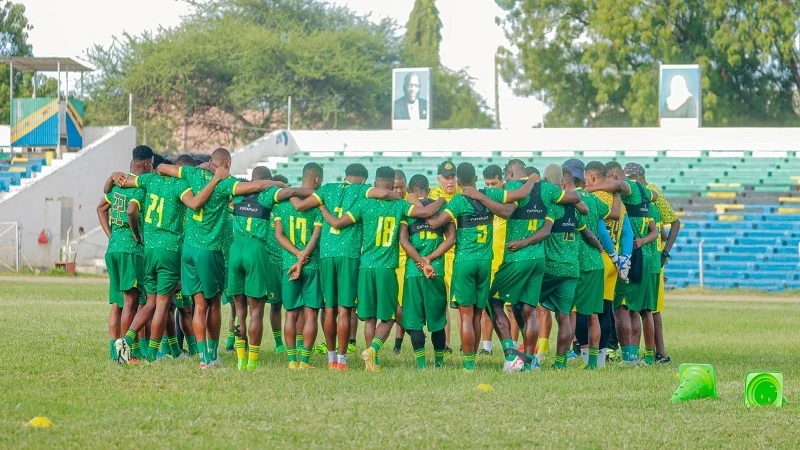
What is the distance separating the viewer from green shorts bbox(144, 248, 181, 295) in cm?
1301

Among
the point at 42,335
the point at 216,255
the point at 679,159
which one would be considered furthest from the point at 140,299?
the point at 679,159

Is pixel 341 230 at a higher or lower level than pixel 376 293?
higher

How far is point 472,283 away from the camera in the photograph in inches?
510

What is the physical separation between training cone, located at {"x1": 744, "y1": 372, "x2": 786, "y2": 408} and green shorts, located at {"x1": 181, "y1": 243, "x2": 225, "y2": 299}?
201 inches

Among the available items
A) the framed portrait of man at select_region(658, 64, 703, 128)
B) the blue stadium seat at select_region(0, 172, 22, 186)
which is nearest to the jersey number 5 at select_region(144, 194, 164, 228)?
the blue stadium seat at select_region(0, 172, 22, 186)

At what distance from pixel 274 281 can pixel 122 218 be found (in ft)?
5.34

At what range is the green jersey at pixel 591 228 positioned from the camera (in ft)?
45.2

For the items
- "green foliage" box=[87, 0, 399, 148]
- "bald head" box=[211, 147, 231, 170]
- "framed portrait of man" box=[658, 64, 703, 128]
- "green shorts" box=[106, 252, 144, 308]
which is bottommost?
"green shorts" box=[106, 252, 144, 308]

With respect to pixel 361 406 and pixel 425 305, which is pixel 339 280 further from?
pixel 361 406

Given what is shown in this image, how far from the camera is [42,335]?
15.8 metres

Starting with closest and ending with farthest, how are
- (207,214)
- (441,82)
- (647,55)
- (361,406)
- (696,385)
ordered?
(361,406), (696,385), (207,214), (647,55), (441,82)

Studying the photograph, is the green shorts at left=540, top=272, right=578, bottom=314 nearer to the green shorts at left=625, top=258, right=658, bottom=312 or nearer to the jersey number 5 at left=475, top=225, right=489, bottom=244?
the jersey number 5 at left=475, top=225, right=489, bottom=244

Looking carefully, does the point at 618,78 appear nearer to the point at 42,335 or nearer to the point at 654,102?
the point at 654,102

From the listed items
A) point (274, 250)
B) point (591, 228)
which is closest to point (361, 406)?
point (274, 250)
